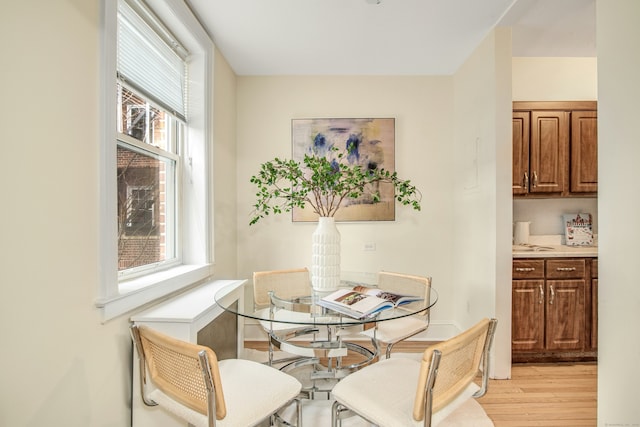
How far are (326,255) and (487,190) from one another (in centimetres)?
153

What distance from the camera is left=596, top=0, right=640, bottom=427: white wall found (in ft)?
5.17

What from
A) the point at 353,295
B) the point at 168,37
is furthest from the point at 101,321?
the point at 168,37

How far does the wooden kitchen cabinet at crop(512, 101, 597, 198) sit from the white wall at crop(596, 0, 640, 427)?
134cm

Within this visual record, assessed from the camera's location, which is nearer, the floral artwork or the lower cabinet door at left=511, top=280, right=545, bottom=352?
the lower cabinet door at left=511, top=280, right=545, bottom=352

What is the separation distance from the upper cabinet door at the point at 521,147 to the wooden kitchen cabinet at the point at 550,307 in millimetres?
750

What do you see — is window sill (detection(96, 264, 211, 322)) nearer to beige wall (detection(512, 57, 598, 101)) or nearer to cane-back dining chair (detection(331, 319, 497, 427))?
cane-back dining chair (detection(331, 319, 497, 427))

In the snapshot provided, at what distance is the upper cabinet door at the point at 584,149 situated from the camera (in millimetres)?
3076

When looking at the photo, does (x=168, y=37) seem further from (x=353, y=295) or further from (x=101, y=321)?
(x=353, y=295)

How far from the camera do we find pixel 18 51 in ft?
3.53

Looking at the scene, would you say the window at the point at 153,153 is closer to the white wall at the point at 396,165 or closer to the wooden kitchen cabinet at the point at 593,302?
the white wall at the point at 396,165

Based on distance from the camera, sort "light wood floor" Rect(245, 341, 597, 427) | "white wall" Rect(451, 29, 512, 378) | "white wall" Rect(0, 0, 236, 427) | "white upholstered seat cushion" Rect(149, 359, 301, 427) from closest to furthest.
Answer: "white wall" Rect(0, 0, 236, 427) → "white upholstered seat cushion" Rect(149, 359, 301, 427) → "light wood floor" Rect(245, 341, 597, 427) → "white wall" Rect(451, 29, 512, 378)

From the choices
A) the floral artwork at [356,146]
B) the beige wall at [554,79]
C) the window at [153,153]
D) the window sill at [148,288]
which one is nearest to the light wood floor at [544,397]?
the floral artwork at [356,146]

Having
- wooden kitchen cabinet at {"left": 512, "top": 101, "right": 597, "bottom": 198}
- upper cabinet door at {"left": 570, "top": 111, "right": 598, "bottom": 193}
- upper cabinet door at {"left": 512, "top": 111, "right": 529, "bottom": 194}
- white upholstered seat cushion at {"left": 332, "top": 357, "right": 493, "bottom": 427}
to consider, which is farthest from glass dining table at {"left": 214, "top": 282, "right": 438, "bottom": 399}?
upper cabinet door at {"left": 570, "top": 111, "right": 598, "bottom": 193}

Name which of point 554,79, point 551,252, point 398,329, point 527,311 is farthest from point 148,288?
point 554,79
